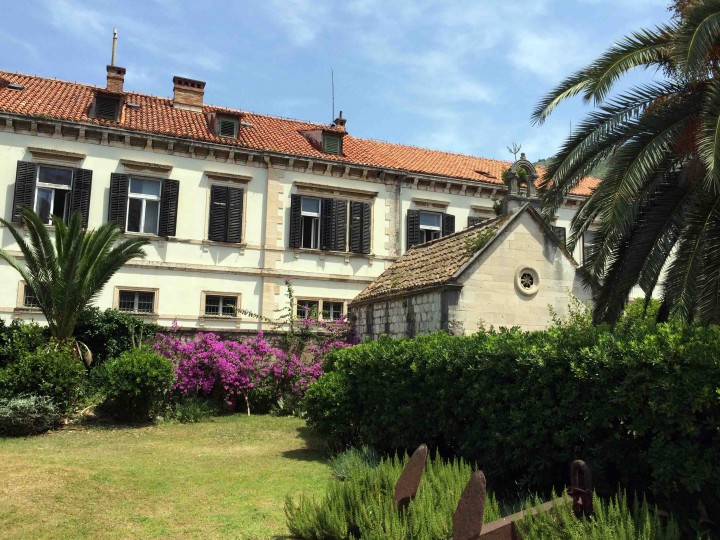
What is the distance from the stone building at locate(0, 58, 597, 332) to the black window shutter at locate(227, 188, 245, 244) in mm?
42

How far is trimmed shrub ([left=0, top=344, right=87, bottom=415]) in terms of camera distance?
13.0 meters

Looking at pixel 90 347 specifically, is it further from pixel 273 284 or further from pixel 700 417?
pixel 700 417

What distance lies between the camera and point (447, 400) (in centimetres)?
802

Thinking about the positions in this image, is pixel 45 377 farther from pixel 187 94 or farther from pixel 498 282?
pixel 187 94

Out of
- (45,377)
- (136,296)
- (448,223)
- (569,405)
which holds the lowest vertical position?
(45,377)

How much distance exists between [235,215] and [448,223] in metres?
9.11

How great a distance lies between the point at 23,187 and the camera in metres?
20.4

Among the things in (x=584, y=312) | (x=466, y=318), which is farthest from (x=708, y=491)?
(x=584, y=312)

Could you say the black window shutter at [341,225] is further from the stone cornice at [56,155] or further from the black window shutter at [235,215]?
the stone cornice at [56,155]

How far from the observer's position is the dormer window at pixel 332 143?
25766 mm

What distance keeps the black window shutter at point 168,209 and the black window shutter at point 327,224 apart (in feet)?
18.6

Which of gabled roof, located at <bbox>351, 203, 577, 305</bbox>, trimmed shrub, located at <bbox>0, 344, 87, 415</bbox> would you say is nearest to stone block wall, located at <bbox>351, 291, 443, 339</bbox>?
gabled roof, located at <bbox>351, 203, 577, 305</bbox>

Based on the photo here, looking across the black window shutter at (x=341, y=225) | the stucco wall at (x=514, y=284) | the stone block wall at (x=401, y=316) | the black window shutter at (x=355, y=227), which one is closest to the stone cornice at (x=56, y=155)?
the black window shutter at (x=341, y=225)

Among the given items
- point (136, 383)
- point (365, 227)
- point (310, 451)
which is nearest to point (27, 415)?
point (136, 383)
